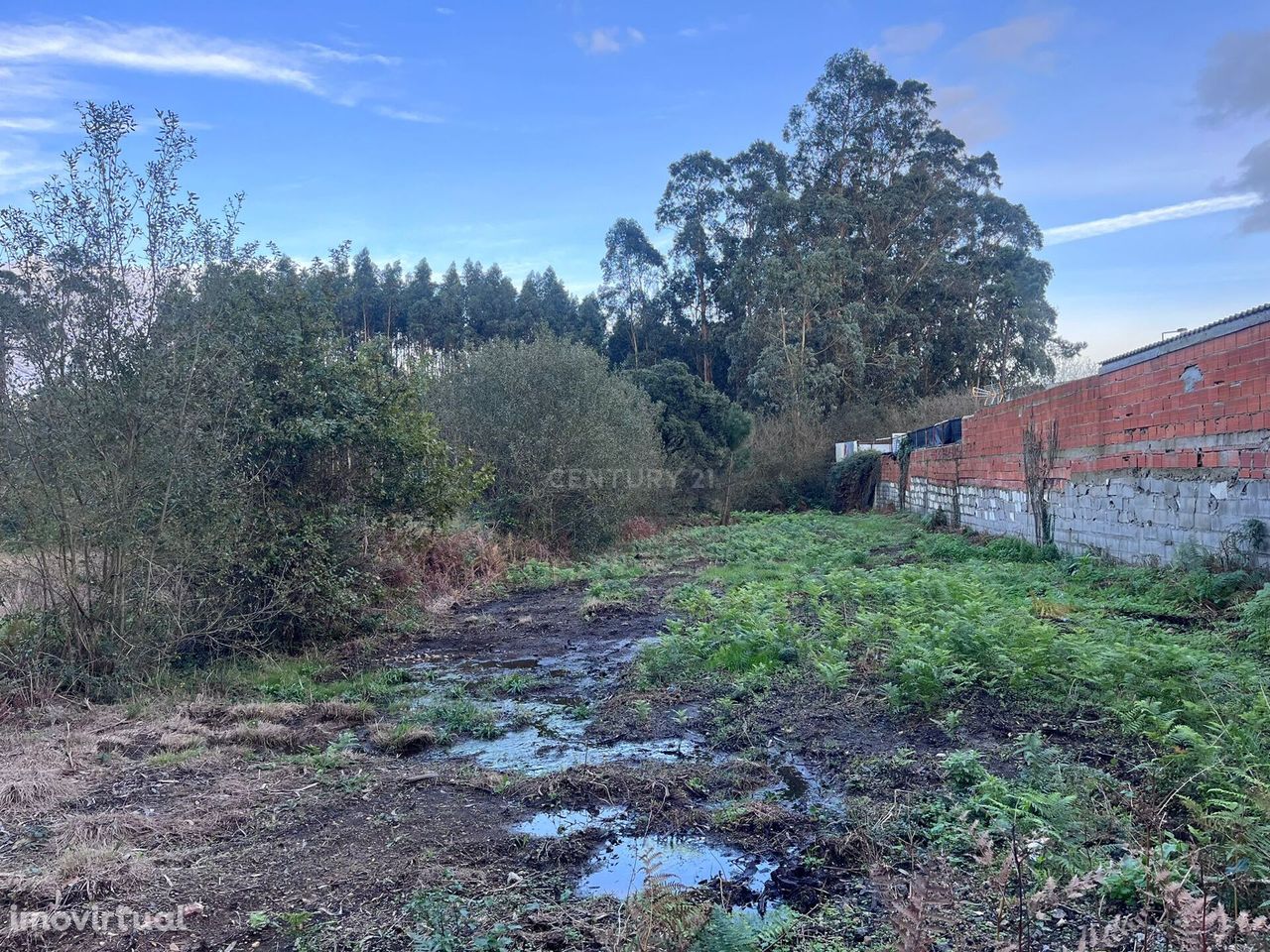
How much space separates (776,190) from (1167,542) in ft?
107

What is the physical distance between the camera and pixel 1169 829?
148 inches

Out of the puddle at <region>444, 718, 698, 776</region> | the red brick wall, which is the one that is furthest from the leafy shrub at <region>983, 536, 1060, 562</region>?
the puddle at <region>444, 718, 698, 776</region>

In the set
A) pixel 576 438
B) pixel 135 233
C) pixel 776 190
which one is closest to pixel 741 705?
pixel 135 233

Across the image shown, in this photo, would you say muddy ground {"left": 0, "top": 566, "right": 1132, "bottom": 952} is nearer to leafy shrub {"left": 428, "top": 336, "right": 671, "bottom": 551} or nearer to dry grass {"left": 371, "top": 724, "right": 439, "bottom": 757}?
dry grass {"left": 371, "top": 724, "right": 439, "bottom": 757}

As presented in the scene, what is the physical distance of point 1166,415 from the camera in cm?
972

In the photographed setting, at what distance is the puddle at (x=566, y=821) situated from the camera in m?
4.44

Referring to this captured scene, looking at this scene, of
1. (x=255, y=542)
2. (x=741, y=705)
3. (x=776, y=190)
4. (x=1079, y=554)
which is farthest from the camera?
(x=776, y=190)

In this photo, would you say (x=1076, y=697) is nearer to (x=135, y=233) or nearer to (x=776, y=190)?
(x=135, y=233)

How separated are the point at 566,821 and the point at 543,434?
42.7 ft

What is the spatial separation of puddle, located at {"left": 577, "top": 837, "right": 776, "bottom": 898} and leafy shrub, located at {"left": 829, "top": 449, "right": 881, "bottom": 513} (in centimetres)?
2673

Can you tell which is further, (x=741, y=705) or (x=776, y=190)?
(x=776, y=190)

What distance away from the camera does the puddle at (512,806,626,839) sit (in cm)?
444

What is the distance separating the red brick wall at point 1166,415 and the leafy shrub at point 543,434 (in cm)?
843

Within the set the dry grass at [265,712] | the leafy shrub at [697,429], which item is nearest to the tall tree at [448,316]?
the leafy shrub at [697,429]
